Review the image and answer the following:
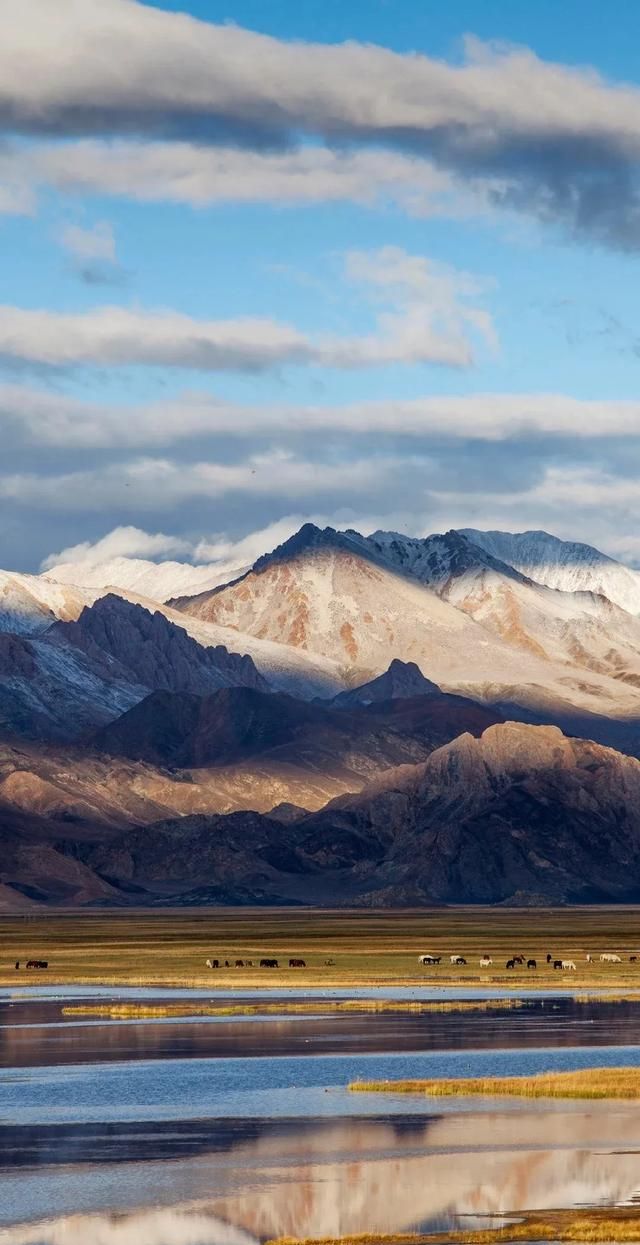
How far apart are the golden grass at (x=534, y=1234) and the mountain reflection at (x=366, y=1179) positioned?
3.30 feet

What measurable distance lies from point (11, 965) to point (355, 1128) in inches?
3725

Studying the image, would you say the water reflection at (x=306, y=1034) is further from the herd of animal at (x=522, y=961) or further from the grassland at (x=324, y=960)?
the herd of animal at (x=522, y=961)

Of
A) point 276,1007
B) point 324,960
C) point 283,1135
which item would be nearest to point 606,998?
point 276,1007

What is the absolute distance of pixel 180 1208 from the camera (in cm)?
A: 4762

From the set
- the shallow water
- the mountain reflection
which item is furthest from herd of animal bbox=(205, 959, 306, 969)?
the mountain reflection

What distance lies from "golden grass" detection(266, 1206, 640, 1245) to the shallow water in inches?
46.0

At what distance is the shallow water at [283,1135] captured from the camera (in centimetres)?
4716

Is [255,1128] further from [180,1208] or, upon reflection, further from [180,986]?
[180,986]

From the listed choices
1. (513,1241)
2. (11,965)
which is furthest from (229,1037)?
(11,965)

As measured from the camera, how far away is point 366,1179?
50.8m

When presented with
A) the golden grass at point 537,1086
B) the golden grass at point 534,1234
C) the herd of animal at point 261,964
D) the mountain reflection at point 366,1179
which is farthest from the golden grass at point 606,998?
the golden grass at point 534,1234

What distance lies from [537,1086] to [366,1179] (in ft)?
52.7

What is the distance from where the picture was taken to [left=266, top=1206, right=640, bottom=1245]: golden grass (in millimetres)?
43062

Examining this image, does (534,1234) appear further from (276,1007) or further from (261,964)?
(261,964)
